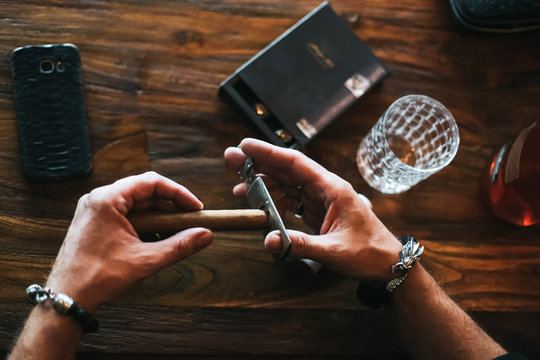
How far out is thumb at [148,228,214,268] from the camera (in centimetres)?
80

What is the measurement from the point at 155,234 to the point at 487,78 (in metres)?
0.88

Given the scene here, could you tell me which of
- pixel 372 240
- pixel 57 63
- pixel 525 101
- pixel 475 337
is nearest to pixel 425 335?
pixel 475 337

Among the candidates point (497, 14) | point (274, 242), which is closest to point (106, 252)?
point (274, 242)

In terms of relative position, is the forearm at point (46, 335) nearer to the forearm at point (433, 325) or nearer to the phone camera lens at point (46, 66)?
the phone camera lens at point (46, 66)

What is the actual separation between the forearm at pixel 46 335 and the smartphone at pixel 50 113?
11.7 inches

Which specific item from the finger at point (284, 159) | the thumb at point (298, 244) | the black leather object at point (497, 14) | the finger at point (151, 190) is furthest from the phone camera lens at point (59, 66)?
the black leather object at point (497, 14)

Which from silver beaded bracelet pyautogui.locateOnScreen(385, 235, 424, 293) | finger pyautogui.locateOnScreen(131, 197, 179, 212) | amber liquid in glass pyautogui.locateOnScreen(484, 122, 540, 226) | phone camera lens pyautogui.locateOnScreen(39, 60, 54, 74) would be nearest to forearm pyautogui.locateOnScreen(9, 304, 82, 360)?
finger pyautogui.locateOnScreen(131, 197, 179, 212)

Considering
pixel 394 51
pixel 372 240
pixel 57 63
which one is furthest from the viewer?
pixel 394 51

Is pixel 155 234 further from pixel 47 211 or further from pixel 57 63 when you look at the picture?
pixel 57 63

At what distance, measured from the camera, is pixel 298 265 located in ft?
3.33

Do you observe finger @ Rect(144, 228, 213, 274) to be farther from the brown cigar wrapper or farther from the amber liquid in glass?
the amber liquid in glass

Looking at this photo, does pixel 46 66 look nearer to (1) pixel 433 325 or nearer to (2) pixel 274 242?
(2) pixel 274 242

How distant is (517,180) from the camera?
0.98 meters

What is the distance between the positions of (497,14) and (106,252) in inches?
39.8
